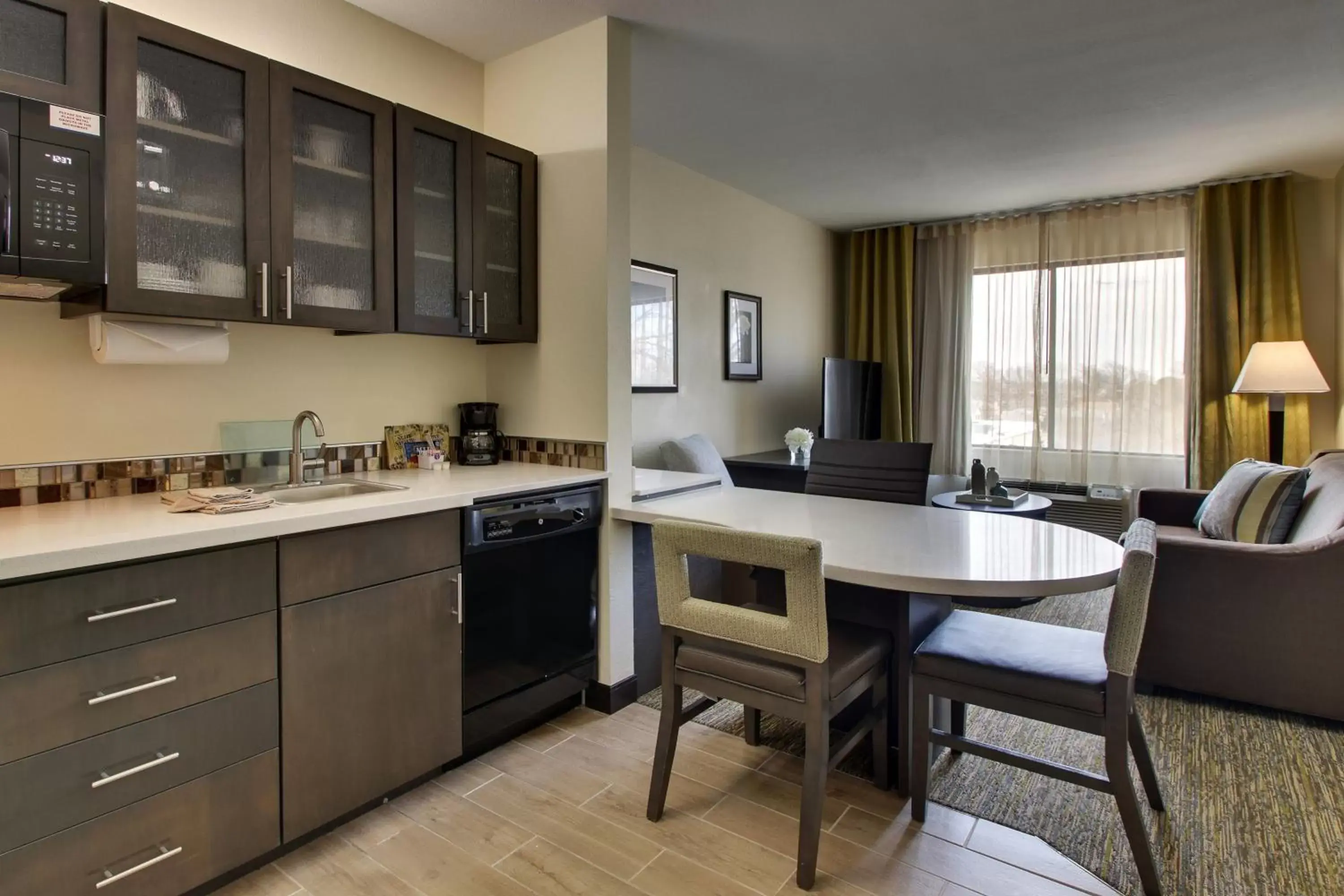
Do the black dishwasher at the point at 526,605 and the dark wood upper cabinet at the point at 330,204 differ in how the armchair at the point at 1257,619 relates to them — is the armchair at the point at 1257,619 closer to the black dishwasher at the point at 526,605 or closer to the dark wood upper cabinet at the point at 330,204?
the black dishwasher at the point at 526,605

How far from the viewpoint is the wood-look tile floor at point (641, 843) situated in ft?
5.69

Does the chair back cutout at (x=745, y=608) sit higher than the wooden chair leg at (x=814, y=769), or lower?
higher

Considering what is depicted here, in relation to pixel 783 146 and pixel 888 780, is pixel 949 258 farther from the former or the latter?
pixel 888 780

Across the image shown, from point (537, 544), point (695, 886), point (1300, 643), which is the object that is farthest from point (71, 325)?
point (1300, 643)

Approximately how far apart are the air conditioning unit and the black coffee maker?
3983 mm

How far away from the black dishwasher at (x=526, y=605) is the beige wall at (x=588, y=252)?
A: 0.38ft

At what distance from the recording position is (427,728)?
6.92 ft

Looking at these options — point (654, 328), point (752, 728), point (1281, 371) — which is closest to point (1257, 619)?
point (752, 728)

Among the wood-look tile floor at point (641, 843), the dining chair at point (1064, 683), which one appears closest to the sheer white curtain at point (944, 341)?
the dining chair at point (1064, 683)

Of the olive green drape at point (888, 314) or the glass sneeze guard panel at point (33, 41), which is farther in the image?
the olive green drape at point (888, 314)

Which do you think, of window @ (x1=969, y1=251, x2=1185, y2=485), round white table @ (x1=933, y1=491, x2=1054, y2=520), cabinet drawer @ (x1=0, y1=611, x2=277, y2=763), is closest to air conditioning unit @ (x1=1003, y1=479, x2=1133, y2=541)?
window @ (x1=969, y1=251, x2=1185, y2=485)

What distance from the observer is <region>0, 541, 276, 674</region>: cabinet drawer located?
4.50 feet

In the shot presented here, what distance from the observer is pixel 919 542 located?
6.63ft

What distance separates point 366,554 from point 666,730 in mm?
948
